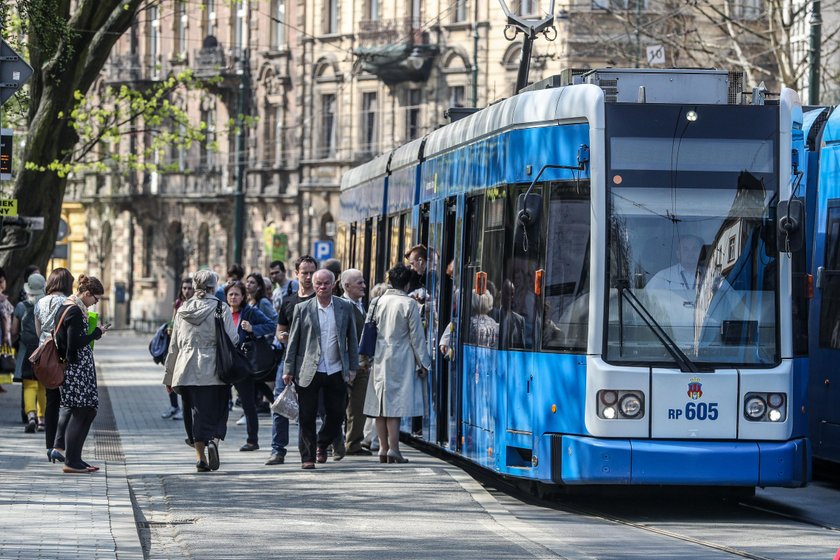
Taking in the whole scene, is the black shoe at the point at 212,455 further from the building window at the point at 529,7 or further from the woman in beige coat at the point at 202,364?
the building window at the point at 529,7

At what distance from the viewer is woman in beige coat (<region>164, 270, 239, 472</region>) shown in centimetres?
1462

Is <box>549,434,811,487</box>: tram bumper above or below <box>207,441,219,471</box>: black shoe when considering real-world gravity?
above

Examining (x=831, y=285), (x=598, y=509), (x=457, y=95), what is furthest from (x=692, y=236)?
(x=457, y=95)

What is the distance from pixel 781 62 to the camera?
3141cm

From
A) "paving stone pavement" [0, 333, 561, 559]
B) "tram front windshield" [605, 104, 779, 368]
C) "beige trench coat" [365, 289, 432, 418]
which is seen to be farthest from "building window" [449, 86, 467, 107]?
"tram front windshield" [605, 104, 779, 368]

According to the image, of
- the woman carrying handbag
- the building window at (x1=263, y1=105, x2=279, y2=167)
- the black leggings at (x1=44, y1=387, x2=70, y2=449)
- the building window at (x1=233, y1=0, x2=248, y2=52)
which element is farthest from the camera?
the building window at (x1=233, y1=0, x2=248, y2=52)

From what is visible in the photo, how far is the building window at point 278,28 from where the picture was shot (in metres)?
65.5

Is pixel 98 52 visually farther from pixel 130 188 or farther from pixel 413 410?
pixel 130 188

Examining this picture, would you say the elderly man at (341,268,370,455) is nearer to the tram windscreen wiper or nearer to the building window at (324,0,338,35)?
the tram windscreen wiper

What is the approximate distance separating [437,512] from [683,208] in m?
2.63

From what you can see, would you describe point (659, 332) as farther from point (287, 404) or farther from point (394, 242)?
point (394, 242)

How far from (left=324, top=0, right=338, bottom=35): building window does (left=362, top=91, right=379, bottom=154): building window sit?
2.85 meters

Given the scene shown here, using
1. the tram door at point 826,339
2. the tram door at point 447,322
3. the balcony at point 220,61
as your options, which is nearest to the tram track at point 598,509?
the tram door at point 447,322

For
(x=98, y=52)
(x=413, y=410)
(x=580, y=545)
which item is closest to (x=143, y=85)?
(x=98, y=52)
